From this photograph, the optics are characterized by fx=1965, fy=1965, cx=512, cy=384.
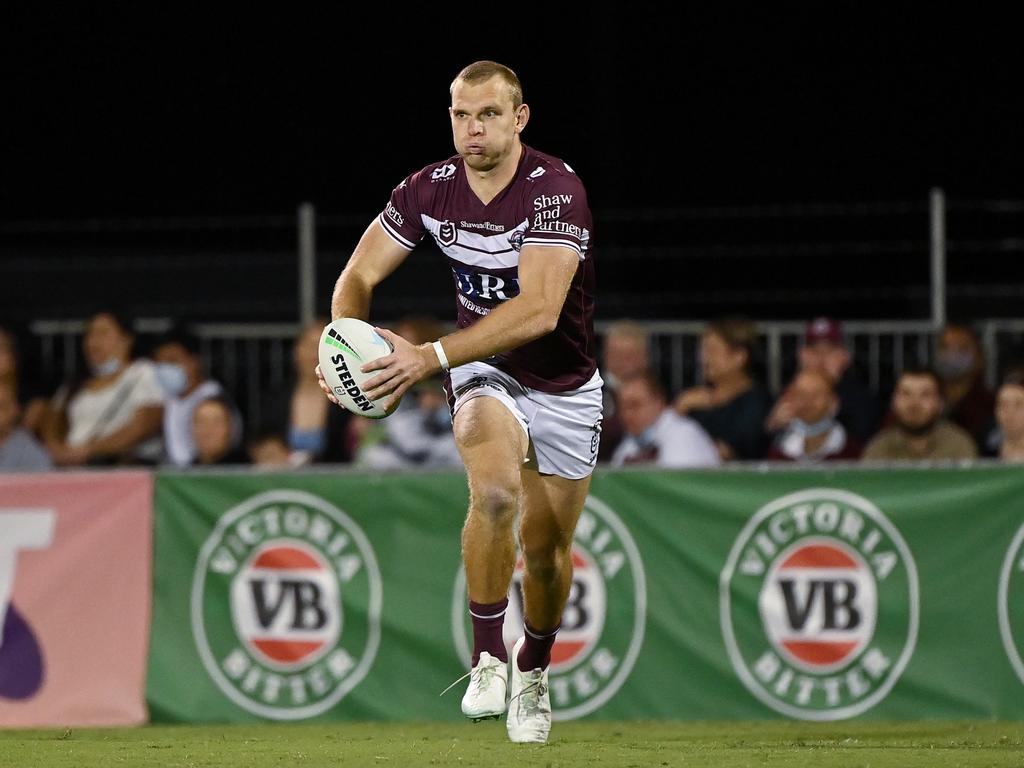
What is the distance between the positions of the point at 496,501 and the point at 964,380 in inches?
188

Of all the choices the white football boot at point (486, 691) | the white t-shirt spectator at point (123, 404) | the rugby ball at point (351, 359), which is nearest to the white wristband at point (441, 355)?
the rugby ball at point (351, 359)

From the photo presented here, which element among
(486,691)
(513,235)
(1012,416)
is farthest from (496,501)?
(1012,416)

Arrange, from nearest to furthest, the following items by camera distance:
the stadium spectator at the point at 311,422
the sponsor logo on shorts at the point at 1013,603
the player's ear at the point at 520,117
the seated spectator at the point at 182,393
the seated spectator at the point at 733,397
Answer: the player's ear at the point at 520,117, the sponsor logo on shorts at the point at 1013,603, the seated spectator at the point at 733,397, the stadium spectator at the point at 311,422, the seated spectator at the point at 182,393

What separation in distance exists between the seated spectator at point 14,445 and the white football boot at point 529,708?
4.45m

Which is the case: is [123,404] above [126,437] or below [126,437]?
above

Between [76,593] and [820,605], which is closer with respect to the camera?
[820,605]

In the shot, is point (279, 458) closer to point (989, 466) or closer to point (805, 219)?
point (989, 466)

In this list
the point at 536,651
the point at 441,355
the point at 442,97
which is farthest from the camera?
the point at 442,97

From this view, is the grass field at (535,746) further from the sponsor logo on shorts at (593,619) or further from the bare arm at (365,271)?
the bare arm at (365,271)

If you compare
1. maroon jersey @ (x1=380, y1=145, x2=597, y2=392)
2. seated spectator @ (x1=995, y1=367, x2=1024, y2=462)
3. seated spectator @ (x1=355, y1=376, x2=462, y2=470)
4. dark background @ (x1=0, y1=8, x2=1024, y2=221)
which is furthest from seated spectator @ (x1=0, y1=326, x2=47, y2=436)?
dark background @ (x1=0, y1=8, x2=1024, y2=221)

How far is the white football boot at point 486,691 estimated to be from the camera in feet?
23.6

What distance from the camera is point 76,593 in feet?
32.9

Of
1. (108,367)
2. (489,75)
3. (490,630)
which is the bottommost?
(490,630)

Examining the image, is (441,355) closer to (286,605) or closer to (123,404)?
(286,605)
